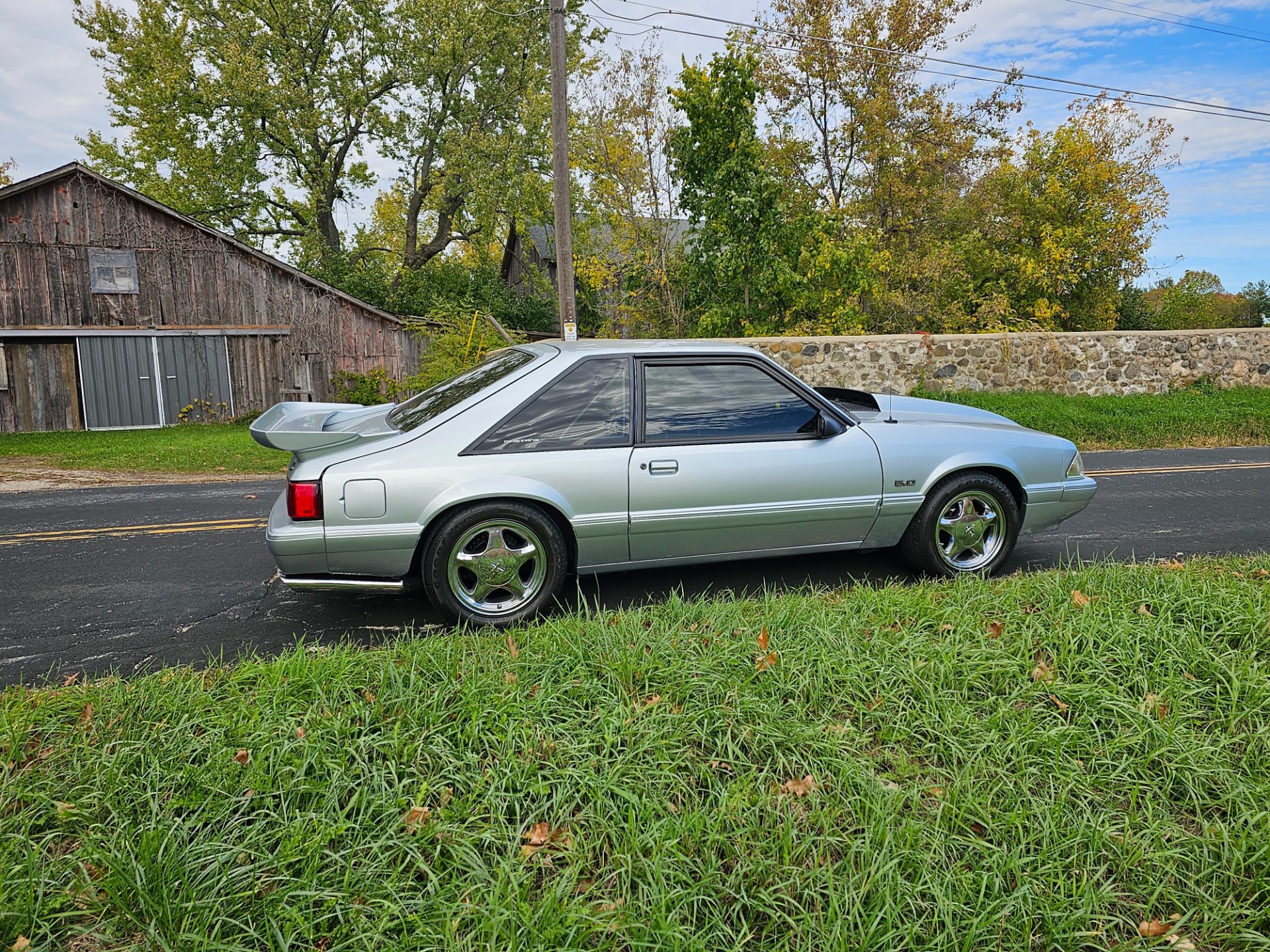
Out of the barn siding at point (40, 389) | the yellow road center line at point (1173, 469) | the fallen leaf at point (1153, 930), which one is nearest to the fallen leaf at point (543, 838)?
the fallen leaf at point (1153, 930)

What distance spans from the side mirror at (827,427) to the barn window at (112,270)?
1887cm

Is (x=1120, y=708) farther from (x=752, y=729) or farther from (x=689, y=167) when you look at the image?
(x=689, y=167)

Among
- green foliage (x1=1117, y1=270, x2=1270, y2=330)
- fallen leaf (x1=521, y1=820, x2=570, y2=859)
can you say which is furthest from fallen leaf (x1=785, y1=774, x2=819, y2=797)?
green foliage (x1=1117, y1=270, x2=1270, y2=330)

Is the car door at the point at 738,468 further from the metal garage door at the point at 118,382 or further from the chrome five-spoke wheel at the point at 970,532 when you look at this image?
the metal garage door at the point at 118,382

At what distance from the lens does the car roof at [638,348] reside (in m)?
4.70

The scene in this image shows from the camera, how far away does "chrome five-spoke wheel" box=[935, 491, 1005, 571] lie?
506cm

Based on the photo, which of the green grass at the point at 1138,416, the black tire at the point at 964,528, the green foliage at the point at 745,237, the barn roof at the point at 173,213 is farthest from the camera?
the barn roof at the point at 173,213

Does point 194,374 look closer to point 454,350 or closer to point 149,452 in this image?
point 149,452

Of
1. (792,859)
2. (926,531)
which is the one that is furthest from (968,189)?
(792,859)

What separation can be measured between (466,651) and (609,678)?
2.32ft

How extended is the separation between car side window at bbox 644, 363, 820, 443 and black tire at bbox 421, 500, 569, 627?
0.85 m

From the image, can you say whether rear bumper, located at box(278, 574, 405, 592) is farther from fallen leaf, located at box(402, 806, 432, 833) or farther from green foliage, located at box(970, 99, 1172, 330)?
green foliage, located at box(970, 99, 1172, 330)

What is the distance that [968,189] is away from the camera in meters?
22.8

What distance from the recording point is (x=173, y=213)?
1853 cm
